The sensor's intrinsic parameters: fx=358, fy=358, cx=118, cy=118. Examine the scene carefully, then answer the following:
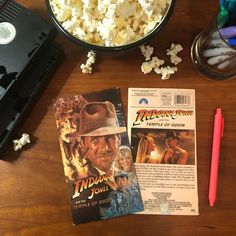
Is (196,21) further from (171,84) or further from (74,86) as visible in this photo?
(74,86)

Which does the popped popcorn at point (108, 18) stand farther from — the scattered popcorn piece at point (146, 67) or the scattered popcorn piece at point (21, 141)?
the scattered popcorn piece at point (21, 141)

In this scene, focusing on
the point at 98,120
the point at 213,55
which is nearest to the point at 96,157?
the point at 98,120

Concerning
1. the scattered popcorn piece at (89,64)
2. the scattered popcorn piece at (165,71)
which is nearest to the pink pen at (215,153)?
the scattered popcorn piece at (165,71)

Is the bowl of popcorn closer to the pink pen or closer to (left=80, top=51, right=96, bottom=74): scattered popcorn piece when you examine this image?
(left=80, top=51, right=96, bottom=74): scattered popcorn piece

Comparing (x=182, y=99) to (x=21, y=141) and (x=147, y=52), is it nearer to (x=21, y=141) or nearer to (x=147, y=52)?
(x=147, y=52)

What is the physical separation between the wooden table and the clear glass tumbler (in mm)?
14

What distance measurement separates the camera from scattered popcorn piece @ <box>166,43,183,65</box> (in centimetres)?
71

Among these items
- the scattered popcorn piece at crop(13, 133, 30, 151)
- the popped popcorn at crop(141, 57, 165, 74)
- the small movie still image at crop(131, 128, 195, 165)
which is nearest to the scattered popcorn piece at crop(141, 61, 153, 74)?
the popped popcorn at crop(141, 57, 165, 74)

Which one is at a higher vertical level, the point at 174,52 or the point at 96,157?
the point at 174,52

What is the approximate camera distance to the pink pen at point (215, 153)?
63cm

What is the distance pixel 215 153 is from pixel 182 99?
0.12 meters

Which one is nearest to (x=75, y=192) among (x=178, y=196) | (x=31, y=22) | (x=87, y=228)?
(x=87, y=228)

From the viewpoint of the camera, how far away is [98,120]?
68cm

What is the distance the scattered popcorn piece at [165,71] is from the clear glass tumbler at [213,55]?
0.16ft
